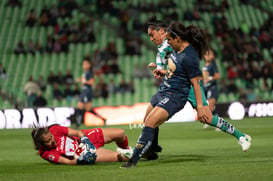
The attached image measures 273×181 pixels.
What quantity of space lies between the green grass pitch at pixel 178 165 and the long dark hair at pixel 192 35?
5.91 feet

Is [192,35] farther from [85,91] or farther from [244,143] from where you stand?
[85,91]

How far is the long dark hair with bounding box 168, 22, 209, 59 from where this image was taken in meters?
9.61

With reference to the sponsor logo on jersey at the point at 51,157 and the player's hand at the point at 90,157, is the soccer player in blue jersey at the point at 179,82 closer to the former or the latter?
the player's hand at the point at 90,157

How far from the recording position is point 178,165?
32.2 feet

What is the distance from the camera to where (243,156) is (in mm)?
10945

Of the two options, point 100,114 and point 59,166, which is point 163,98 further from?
point 100,114

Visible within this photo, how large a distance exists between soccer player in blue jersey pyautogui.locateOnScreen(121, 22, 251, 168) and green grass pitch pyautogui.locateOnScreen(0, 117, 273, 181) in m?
0.52

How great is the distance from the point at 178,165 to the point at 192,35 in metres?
2.01

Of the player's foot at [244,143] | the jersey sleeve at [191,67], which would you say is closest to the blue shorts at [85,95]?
the player's foot at [244,143]

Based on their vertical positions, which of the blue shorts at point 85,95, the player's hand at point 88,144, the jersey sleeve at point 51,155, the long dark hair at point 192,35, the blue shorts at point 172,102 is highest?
the long dark hair at point 192,35

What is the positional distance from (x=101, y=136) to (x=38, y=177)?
2.06m

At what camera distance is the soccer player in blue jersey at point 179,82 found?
9398mm

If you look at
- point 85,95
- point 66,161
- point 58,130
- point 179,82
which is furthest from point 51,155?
point 85,95

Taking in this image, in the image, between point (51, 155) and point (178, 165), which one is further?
point (51, 155)
